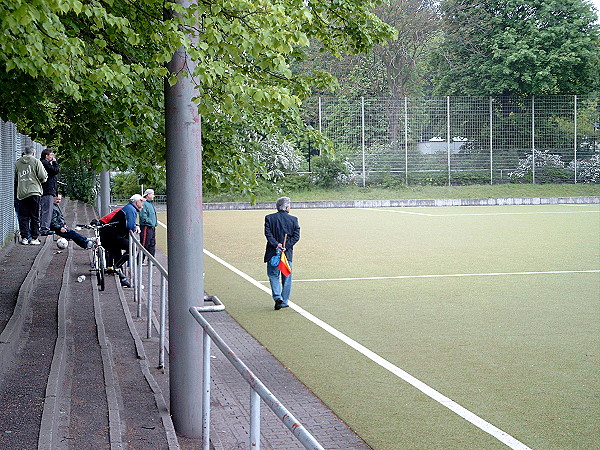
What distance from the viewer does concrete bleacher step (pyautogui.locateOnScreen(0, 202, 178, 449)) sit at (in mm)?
6016

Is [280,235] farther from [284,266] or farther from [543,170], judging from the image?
[543,170]

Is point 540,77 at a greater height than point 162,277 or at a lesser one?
greater

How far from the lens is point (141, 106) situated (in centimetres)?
996

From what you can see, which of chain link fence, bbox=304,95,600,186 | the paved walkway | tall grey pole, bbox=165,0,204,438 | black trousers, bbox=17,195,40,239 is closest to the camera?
the paved walkway

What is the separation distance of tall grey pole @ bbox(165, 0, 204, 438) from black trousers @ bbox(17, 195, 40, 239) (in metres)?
10.9

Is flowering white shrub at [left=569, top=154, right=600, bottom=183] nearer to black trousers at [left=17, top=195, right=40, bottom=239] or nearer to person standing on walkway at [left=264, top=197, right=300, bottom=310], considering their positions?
black trousers at [left=17, top=195, right=40, bottom=239]

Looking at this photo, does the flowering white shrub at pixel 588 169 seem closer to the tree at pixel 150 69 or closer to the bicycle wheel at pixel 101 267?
the tree at pixel 150 69

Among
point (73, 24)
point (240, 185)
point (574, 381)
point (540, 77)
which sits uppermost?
point (540, 77)

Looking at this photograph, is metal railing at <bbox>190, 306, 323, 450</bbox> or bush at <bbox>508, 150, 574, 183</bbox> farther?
bush at <bbox>508, 150, 574, 183</bbox>

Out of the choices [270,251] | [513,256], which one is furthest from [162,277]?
[513,256]

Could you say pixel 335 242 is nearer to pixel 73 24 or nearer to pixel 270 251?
pixel 270 251

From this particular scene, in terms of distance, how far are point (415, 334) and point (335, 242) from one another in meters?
14.5

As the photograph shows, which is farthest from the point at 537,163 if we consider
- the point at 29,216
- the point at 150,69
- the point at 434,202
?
the point at 150,69

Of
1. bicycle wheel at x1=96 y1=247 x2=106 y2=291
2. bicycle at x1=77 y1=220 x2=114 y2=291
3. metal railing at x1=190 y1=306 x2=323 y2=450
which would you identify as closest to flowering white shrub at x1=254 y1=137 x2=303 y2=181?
bicycle at x1=77 y1=220 x2=114 y2=291
